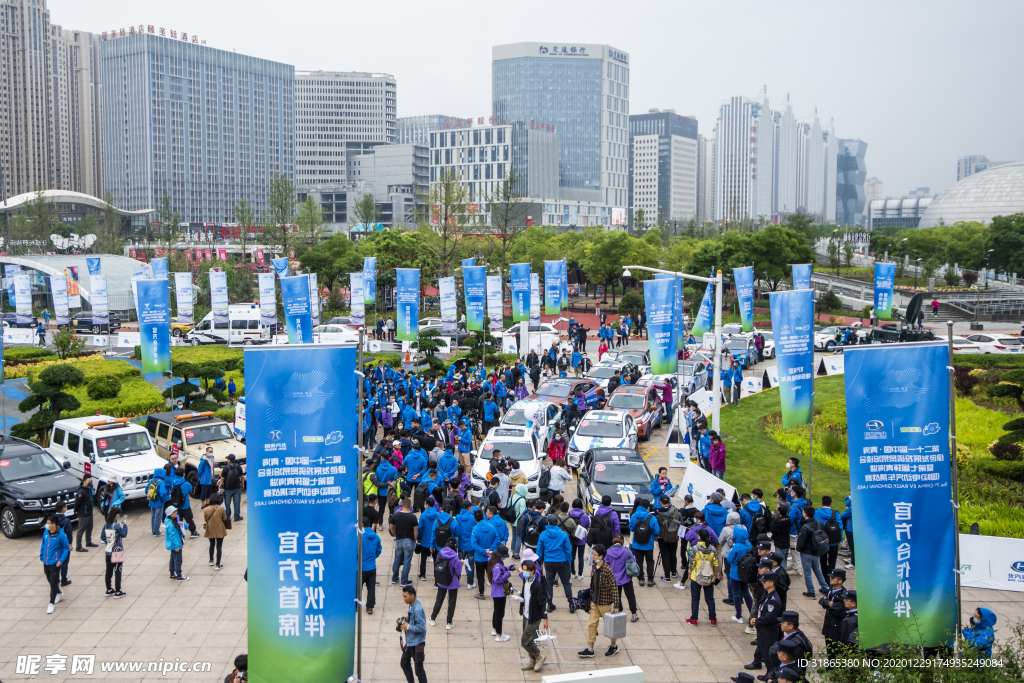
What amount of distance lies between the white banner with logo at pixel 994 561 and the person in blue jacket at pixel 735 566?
3.93m

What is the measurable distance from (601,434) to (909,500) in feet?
37.2

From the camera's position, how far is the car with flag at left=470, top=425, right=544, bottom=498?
16.6 metres

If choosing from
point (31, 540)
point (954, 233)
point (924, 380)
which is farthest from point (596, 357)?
point (954, 233)

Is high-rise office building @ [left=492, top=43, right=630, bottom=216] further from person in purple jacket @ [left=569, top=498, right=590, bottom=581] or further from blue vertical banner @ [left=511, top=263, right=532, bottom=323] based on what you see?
person in purple jacket @ [left=569, top=498, right=590, bottom=581]

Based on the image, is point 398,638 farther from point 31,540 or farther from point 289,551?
point 31,540

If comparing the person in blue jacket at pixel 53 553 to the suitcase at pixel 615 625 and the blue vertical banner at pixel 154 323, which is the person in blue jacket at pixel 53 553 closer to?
the suitcase at pixel 615 625

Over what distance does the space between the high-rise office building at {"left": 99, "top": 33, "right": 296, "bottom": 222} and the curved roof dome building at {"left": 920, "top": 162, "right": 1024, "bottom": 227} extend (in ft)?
412

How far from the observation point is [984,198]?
132m

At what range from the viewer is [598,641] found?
10922 mm

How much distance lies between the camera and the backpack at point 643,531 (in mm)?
12102

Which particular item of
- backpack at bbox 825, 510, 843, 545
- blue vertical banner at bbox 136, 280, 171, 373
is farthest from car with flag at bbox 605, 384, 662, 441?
blue vertical banner at bbox 136, 280, 171, 373

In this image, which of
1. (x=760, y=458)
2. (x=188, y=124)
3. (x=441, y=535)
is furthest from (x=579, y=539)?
(x=188, y=124)

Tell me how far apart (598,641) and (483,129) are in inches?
5933

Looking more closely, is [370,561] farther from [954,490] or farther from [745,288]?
[745,288]
